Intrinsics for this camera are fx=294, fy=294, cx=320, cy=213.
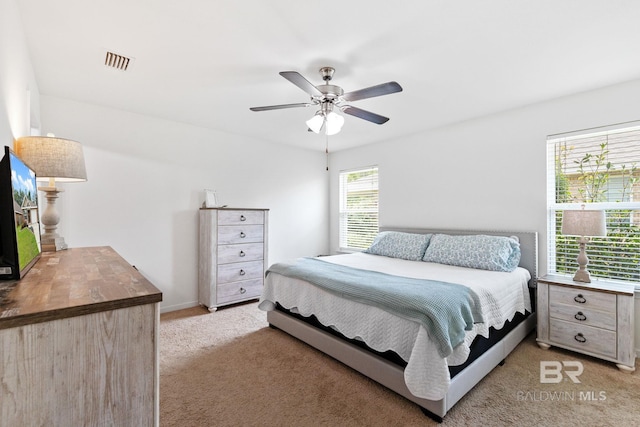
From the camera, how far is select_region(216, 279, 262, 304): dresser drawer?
12.0 feet

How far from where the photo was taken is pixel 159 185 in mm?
3547

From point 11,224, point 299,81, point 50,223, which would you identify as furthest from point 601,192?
point 50,223

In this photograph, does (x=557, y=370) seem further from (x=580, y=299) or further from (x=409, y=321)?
(x=409, y=321)

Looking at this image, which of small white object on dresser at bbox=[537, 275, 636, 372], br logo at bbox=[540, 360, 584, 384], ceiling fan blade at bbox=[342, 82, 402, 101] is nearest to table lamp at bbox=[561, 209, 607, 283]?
small white object on dresser at bbox=[537, 275, 636, 372]

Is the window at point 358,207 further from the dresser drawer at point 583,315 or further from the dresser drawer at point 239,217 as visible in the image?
the dresser drawer at point 583,315

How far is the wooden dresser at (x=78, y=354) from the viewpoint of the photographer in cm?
68

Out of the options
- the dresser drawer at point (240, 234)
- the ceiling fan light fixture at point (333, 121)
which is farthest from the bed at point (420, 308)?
the ceiling fan light fixture at point (333, 121)

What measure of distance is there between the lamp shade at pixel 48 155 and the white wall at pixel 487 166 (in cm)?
367

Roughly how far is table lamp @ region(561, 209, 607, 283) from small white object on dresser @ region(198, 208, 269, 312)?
3303 millimetres

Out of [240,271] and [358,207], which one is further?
[358,207]

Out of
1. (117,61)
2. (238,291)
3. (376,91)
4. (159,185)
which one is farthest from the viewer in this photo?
(238,291)

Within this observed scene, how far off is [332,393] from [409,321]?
29.9 inches

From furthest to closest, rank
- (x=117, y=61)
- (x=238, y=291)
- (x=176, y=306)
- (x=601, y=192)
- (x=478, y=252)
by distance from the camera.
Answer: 1. (x=238, y=291)
2. (x=176, y=306)
3. (x=478, y=252)
4. (x=601, y=192)
5. (x=117, y=61)

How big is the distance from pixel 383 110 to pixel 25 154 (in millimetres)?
2960
